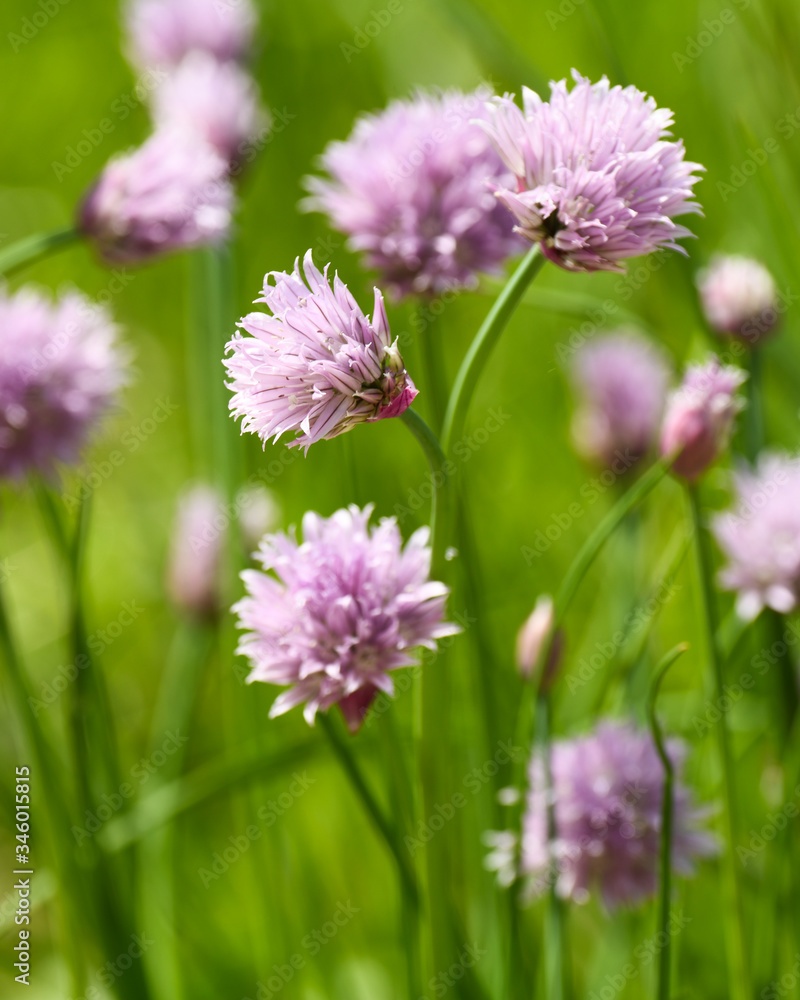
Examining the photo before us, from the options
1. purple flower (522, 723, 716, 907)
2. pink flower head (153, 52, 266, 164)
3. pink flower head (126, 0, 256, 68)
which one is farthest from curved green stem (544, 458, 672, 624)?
pink flower head (126, 0, 256, 68)

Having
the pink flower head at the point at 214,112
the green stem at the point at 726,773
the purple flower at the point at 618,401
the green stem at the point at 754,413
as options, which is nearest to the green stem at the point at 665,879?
the green stem at the point at 726,773

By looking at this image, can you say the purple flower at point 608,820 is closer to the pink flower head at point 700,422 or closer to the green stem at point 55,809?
the pink flower head at point 700,422

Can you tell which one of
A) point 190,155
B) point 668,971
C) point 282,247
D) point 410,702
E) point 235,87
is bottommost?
point 668,971

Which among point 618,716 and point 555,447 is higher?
point 555,447

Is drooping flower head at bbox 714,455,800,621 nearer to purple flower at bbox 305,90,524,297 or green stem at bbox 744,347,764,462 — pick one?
green stem at bbox 744,347,764,462

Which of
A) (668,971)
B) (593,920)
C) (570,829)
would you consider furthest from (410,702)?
(668,971)

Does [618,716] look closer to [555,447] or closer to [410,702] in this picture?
[410,702]
